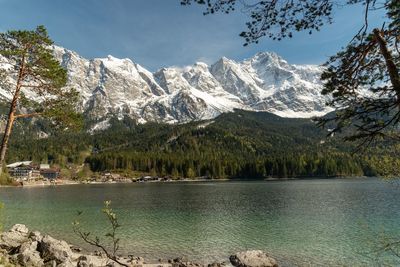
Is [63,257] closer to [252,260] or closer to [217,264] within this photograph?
[217,264]

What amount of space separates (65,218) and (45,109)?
4491 cm

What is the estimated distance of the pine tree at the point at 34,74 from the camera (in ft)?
93.7

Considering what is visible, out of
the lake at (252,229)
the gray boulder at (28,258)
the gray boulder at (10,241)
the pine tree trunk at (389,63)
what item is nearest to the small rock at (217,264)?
the lake at (252,229)

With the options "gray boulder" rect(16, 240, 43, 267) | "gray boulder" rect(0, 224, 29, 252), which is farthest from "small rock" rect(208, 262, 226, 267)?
"gray boulder" rect(0, 224, 29, 252)

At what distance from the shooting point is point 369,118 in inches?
460

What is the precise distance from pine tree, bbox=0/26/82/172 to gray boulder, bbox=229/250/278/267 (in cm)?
2049

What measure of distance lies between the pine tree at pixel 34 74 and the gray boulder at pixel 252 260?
2049 centimetres

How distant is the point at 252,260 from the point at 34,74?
2537 centimetres

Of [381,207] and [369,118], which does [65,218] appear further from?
[369,118]

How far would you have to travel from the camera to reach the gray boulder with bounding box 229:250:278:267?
33812 millimetres

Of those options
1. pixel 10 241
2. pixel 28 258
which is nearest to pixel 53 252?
pixel 28 258

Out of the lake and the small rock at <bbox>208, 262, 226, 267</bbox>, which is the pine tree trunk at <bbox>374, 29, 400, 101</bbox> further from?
the small rock at <bbox>208, 262, 226, 267</bbox>

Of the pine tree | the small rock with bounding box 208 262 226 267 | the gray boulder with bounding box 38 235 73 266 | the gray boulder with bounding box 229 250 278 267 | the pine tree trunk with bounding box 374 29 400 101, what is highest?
the pine tree

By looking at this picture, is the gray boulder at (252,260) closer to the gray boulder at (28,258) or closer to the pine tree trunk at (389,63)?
the gray boulder at (28,258)
